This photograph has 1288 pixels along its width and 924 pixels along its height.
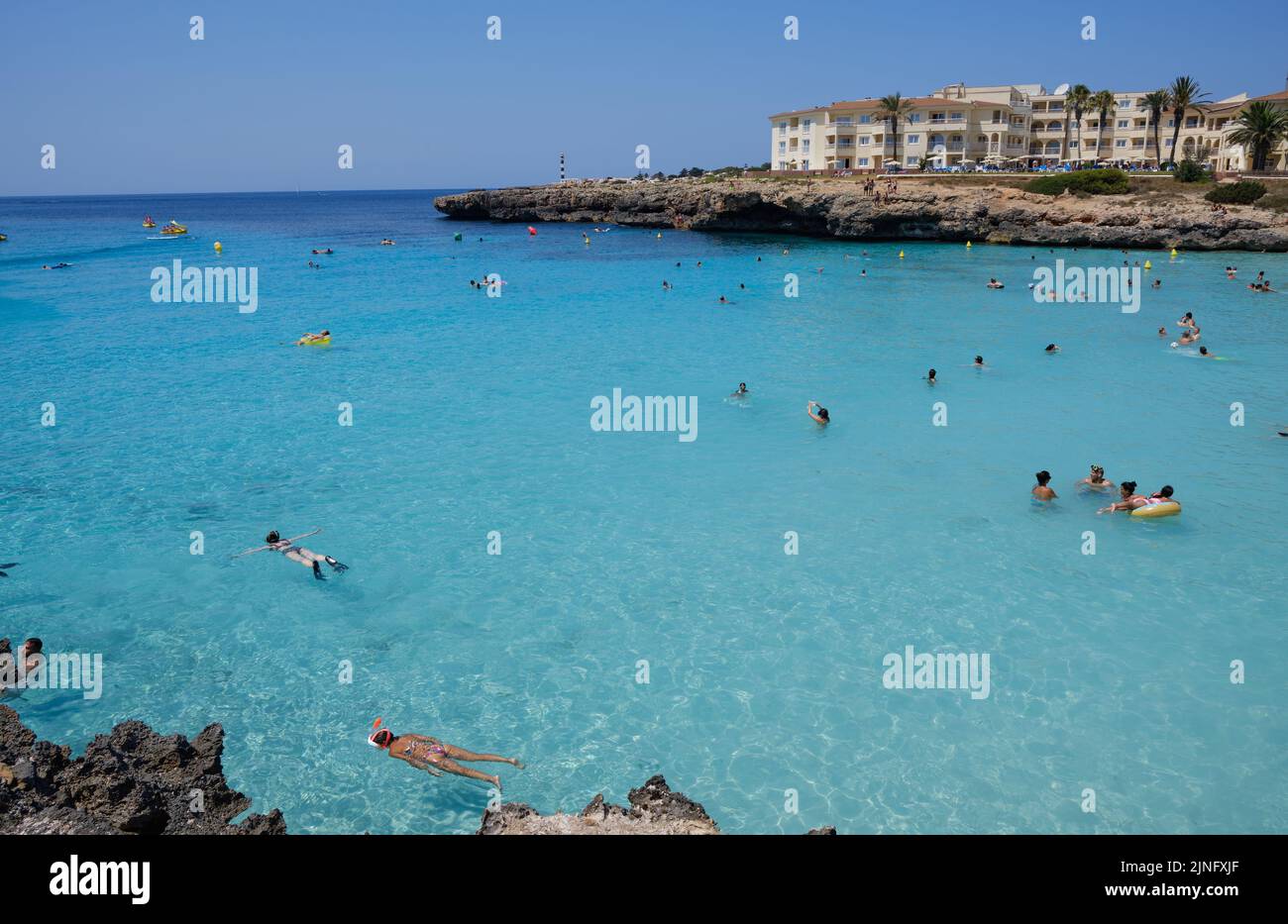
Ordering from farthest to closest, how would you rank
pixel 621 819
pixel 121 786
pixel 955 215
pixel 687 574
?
pixel 955 215
pixel 687 574
pixel 121 786
pixel 621 819

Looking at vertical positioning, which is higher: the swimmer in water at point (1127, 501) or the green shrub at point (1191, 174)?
the green shrub at point (1191, 174)

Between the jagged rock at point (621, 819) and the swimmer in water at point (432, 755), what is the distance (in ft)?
8.56

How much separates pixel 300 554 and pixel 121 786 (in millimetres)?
6871

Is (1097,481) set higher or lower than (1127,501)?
higher

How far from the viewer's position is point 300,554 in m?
14.5

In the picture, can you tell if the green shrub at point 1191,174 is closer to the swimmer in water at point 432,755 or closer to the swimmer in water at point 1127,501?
the swimmer in water at point 1127,501

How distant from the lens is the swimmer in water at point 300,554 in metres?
14.2

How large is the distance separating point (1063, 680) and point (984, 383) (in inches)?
637

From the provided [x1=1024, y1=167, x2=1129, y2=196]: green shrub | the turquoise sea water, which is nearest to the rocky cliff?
[x1=1024, y1=167, x2=1129, y2=196]: green shrub

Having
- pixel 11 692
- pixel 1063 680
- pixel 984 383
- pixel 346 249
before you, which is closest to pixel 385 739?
pixel 11 692

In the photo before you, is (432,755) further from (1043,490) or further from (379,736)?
(1043,490)

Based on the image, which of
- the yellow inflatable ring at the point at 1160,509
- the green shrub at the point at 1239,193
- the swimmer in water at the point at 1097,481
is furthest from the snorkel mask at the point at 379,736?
the green shrub at the point at 1239,193

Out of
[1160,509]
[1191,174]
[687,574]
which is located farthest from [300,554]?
[1191,174]

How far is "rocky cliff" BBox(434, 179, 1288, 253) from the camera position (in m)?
56.1
